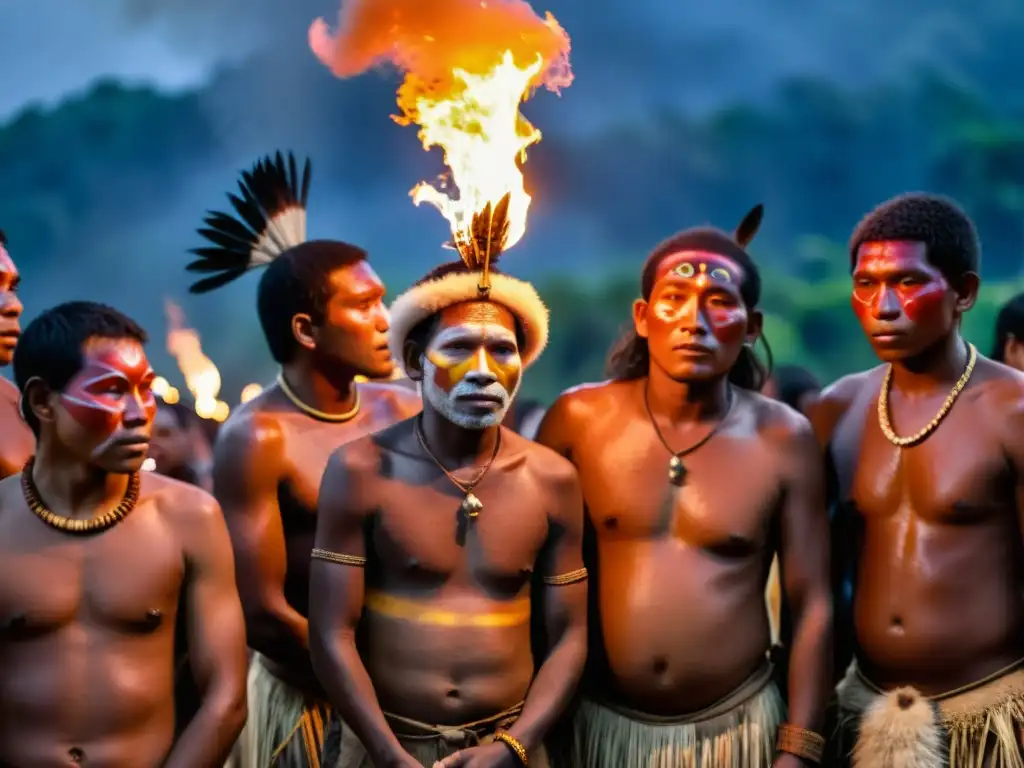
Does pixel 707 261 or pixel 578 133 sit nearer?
pixel 707 261

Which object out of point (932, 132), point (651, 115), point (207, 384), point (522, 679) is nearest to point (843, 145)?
point (932, 132)

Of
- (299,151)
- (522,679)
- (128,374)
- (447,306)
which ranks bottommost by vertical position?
(522,679)

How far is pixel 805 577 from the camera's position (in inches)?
143

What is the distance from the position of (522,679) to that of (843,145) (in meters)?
8.75

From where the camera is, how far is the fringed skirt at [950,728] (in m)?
3.59

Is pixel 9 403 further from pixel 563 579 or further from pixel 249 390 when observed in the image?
pixel 249 390

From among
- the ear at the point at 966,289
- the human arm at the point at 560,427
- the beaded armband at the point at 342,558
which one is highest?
the ear at the point at 966,289

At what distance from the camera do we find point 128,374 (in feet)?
10.0

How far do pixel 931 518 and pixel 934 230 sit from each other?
828mm

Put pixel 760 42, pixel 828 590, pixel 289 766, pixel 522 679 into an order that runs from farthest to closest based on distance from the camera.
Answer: pixel 760 42, pixel 289 766, pixel 828 590, pixel 522 679

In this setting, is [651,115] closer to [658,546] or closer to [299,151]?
[299,151]

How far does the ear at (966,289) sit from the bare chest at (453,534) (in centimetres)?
140

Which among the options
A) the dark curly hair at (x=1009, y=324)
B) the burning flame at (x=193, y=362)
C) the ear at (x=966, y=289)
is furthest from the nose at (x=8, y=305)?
the burning flame at (x=193, y=362)

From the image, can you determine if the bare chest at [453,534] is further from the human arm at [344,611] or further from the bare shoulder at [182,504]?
the bare shoulder at [182,504]
